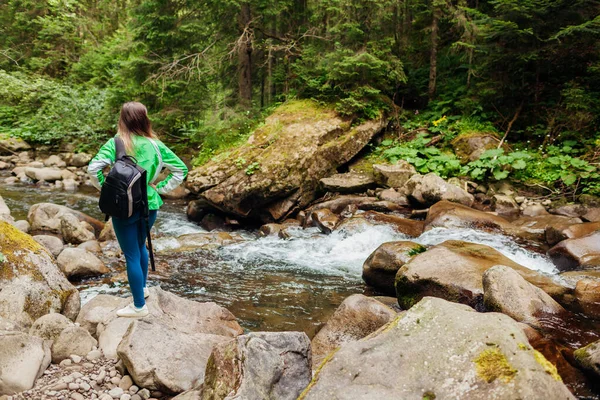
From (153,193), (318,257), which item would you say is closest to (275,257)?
(318,257)

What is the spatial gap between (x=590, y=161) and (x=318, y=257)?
7.29 m

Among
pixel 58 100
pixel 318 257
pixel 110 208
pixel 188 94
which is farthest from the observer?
pixel 58 100

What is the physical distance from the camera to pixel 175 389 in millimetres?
3102

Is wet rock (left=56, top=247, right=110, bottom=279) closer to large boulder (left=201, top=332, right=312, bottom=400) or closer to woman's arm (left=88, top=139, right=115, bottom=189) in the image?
woman's arm (left=88, top=139, right=115, bottom=189)

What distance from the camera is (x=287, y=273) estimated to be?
7188 millimetres

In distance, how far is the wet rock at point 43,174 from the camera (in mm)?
15164

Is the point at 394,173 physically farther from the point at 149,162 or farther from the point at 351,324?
the point at 149,162

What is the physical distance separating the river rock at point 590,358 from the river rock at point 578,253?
332 cm

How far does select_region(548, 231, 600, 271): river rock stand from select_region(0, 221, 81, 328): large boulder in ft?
23.4

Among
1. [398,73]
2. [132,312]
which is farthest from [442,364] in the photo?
[398,73]

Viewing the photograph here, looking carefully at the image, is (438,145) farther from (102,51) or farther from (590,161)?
(102,51)

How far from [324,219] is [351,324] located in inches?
207

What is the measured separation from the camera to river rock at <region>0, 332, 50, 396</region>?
292 centimetres

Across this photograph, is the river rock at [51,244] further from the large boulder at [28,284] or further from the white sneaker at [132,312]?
the white sneaker at [132,312]
